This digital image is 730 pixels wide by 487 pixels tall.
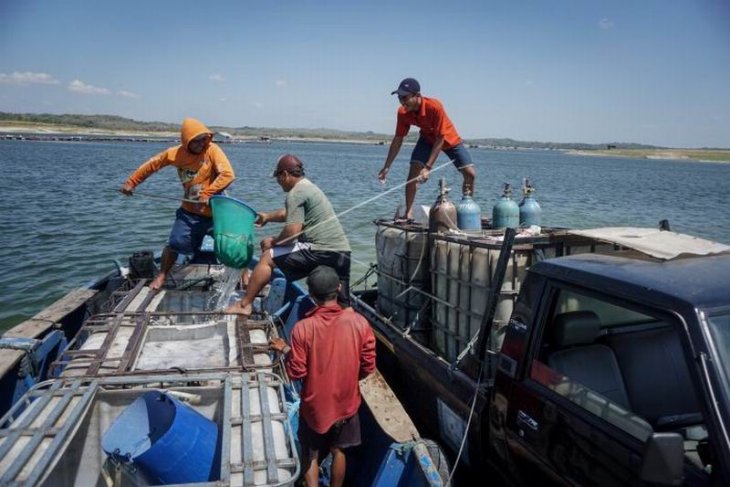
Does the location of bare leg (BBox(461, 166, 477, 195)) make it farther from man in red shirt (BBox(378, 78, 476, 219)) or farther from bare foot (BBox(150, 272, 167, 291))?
bare foot (BBox(150, 272, 167, 291))

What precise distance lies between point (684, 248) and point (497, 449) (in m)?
1.70

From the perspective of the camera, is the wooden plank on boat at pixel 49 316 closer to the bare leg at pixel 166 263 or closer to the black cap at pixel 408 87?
the bare leg at pixel 166 263

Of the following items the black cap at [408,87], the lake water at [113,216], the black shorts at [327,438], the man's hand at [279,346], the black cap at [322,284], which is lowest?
the lake water at [113,216]

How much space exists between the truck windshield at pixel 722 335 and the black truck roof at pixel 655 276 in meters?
0.06

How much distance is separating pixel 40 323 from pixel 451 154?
530cm

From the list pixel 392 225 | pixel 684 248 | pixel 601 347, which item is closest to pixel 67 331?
pixel 392 225

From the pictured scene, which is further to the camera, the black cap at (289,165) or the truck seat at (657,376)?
the black cap at (289,165)

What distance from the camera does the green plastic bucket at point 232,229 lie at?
6.34m

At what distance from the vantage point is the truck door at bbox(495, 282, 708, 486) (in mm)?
2740

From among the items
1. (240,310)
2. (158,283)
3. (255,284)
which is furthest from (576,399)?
(158,283)

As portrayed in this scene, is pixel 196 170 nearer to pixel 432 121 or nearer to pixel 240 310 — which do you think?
pixel 240 310

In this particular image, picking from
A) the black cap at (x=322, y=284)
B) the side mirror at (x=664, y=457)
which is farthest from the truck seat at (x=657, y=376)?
the black cap at (x=322, y=284)

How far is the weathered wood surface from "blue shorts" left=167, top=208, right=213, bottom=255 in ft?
4.64

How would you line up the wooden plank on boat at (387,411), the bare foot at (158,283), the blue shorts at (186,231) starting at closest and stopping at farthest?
the wooden plank on boat at (387,411)
the bare foot at (158,283)
the blue shorts at (186,231)
